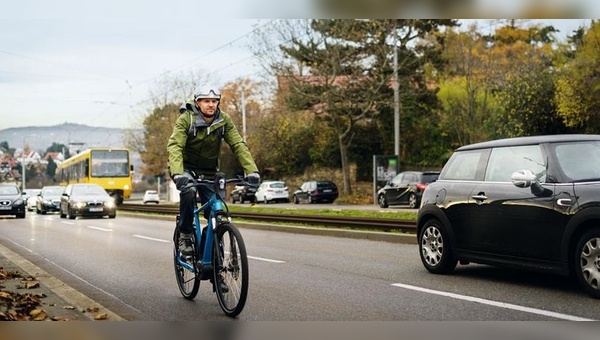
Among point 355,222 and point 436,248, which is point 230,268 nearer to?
point 436,248

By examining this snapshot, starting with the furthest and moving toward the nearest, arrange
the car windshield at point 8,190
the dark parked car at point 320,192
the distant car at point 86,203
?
the dark parked car at point 320,192, the car windshield at point 8,190, the distant car at point 86,203

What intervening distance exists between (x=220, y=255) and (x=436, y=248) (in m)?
3.56

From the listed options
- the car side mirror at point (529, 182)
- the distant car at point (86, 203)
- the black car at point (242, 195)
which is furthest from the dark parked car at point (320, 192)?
the car side mirror at point (529, 182)

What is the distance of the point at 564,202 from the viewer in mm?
7688

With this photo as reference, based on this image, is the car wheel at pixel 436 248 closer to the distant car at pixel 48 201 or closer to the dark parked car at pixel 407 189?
the dark parked car at pixel 407 189

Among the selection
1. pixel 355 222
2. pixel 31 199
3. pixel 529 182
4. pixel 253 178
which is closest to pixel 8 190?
pixel 31 199

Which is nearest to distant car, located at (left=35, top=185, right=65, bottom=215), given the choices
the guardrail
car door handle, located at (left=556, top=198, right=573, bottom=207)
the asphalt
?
the guardrail

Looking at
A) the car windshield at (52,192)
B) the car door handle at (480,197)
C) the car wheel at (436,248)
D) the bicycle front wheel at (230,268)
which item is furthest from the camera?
the car windshield at (52,192)

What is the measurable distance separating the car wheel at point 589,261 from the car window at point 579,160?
0.70 m

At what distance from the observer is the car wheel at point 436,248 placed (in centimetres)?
945

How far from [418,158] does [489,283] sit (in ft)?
127

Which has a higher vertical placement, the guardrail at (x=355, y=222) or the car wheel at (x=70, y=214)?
the guardrail at (x=355, y=222)

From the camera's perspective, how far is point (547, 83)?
119ft

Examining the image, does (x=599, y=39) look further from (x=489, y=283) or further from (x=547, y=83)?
(x=489, y=283)
